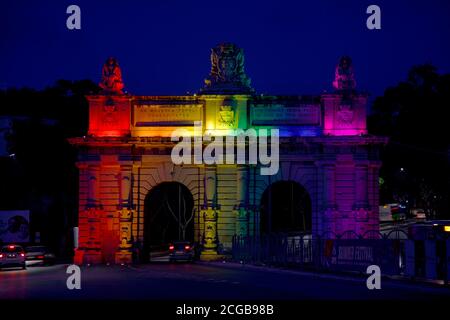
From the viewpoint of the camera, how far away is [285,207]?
59.4m

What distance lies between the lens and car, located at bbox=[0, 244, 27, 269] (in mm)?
45750

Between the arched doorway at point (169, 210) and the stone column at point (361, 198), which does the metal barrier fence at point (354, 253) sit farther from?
the arched doorway at point (169, 210)

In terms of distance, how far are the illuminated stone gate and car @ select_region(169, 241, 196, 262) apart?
4.17 feet

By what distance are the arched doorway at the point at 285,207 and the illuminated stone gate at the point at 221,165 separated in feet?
5.07

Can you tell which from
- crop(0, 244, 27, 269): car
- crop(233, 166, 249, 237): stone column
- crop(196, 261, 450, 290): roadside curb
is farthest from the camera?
crop(233, 166, 249, 237): stone column

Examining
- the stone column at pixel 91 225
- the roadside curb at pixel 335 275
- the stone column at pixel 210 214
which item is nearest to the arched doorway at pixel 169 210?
the stone column at pixel 210 214

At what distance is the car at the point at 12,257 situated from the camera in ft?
150

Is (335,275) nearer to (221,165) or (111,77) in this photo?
(221,165)

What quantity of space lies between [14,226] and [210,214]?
16.0 m

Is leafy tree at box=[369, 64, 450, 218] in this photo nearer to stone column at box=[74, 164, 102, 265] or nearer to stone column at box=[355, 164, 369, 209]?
stone column at box=[355, 164, 369, 209]

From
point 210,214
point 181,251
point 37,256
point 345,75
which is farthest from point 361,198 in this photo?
point 37,256

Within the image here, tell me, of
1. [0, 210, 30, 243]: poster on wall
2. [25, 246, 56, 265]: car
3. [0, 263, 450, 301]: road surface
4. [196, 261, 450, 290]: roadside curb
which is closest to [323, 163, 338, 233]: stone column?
[196, 261, 450, 290]: roadside curb
